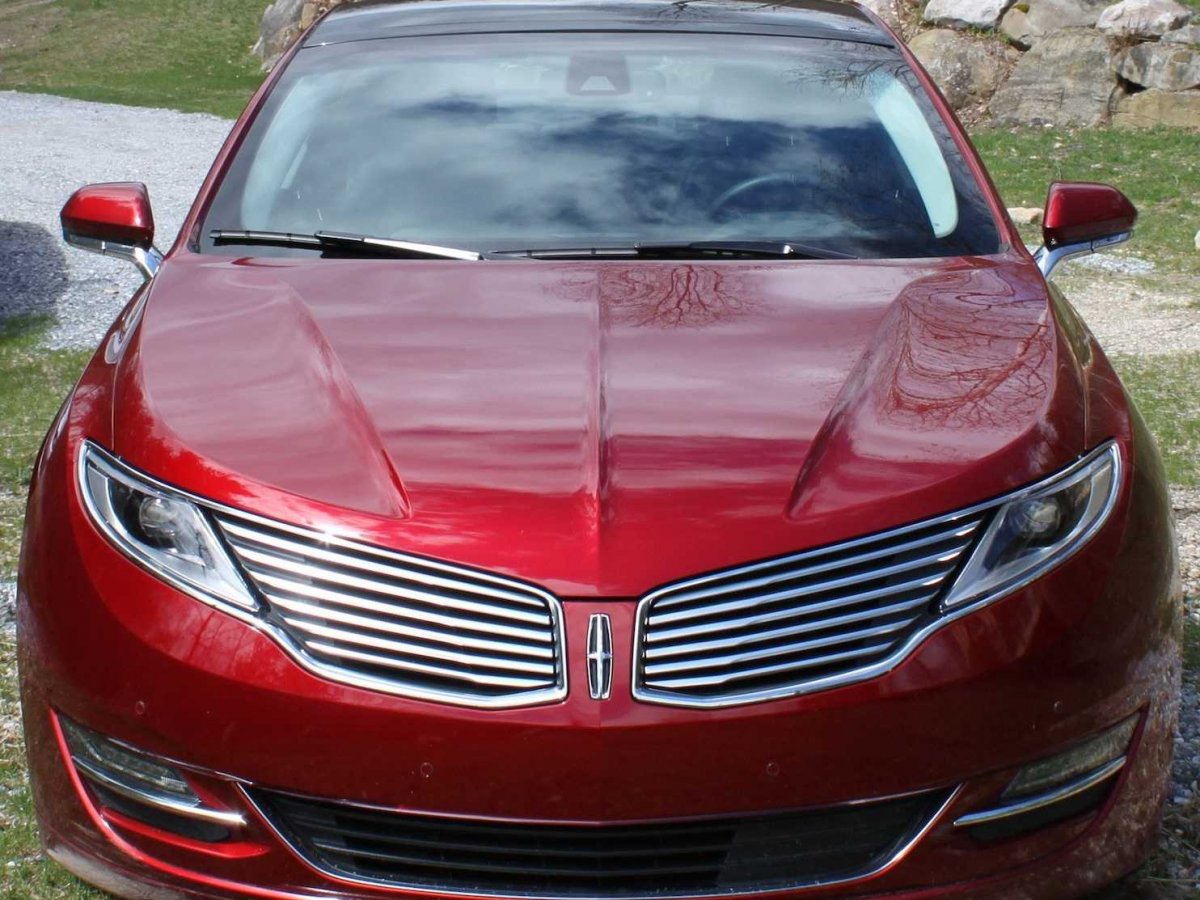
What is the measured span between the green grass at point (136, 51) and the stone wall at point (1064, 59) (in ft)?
30.1

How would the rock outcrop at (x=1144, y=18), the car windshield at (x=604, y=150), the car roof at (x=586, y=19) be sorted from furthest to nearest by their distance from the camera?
the rock outcrop at (x=1144, y=18)
the car roof at (x=586, y=19)
the car windshield at (x=604, y=150)

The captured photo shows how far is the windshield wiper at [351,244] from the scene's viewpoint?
2924 millimetres

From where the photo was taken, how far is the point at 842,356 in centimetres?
242

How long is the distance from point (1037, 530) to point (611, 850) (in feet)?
2.44

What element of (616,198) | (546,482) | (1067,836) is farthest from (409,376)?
(1067,836)

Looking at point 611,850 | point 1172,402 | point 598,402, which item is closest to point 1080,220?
point 598,402

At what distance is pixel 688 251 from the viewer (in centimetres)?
296

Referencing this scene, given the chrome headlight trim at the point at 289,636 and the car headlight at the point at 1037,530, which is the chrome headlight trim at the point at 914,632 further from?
the chrome headlight trim at the point at 289,636

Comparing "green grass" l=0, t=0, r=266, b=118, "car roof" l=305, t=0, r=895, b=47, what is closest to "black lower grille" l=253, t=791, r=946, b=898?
"car roof" l=305, t=0, r=895, b=47

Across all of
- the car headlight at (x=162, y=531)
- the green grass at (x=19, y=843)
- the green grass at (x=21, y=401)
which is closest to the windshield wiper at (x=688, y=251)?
the car headlight at (x=162, y=531)

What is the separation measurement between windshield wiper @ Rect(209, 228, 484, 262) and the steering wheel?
0.53 meters

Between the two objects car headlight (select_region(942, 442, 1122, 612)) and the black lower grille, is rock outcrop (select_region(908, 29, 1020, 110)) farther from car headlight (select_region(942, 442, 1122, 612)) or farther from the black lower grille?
the black lower grille

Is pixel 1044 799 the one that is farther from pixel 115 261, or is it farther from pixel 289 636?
pixel 115 261

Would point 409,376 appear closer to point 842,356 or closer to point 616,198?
point 842,356
